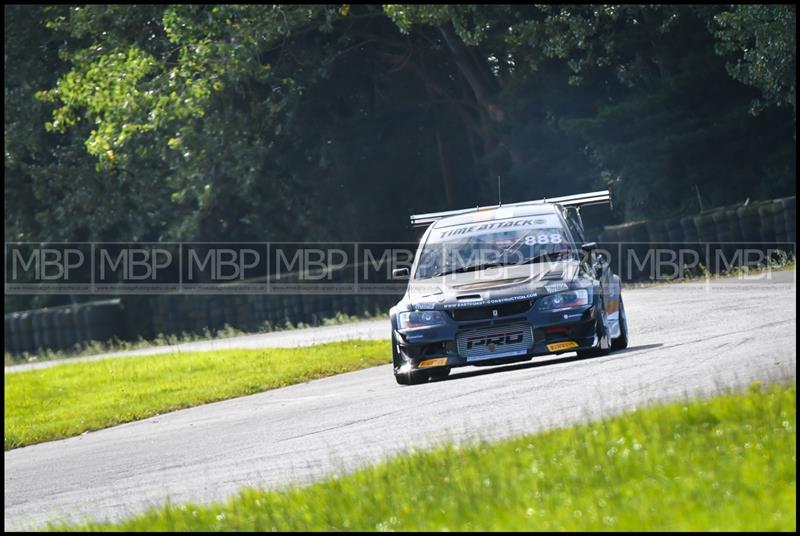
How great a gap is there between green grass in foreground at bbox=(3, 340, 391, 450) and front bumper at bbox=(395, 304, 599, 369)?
5137mm

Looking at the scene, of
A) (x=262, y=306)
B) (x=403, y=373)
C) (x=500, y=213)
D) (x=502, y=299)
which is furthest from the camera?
(x=262, y=306)

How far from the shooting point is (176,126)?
137ft

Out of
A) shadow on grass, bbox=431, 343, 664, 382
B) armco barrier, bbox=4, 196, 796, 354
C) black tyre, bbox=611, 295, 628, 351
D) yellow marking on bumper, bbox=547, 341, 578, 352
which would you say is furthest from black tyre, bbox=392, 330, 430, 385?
armco barrier, bbox=4, 196, 796, 354

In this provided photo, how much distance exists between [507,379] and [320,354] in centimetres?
799

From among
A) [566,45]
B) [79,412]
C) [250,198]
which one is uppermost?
[566,45]

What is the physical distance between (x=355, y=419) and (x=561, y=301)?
2478 millimetres

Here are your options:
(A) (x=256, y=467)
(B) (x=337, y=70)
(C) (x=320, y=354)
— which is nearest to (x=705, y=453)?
(A) (x=256, y=467)

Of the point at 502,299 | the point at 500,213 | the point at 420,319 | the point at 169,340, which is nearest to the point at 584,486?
the point at 502,299

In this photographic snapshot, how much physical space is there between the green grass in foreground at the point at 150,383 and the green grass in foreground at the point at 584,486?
359 inches

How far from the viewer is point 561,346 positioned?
14836 mm

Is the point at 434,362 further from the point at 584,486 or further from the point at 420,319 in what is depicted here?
the point at 584,486

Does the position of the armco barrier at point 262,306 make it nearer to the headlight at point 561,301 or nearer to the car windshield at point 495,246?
the car windshield at point 495,246

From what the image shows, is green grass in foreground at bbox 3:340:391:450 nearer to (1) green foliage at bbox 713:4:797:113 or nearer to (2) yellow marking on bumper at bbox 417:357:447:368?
(2) yellow marking on bumper at bbox 417:357:447:368

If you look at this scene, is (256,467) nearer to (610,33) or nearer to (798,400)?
(798,400)
